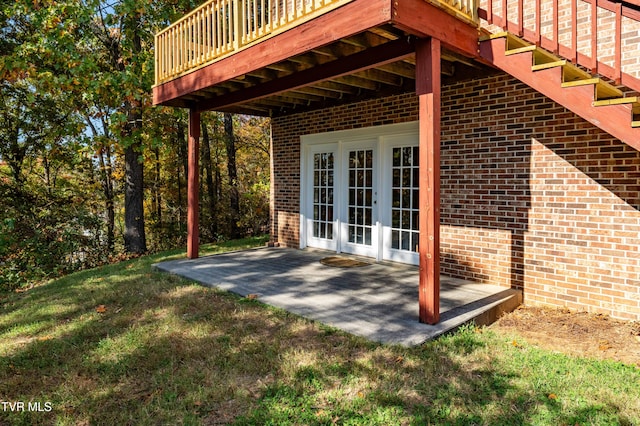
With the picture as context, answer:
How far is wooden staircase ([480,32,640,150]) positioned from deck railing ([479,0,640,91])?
0.46 feet

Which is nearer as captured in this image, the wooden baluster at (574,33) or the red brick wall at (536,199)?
the wooden baluster at (574,33)

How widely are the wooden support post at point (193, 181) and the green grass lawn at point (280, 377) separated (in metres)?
3.05

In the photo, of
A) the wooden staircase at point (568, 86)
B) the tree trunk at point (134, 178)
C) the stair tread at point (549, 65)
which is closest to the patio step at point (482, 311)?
the wooden staircase at point (568, 86)

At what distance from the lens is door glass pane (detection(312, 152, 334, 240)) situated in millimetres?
7699

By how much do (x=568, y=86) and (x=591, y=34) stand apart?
821 millimetres

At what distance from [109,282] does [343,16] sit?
4977 millimetres

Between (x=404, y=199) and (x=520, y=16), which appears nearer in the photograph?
(x=520, y=16)

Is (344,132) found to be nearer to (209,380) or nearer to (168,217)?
(209,380)

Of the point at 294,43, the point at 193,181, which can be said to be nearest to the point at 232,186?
the point at 193,181

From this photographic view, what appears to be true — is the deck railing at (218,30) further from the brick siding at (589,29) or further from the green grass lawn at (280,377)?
the green grass lawn at (280,377)

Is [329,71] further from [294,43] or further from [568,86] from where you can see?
[568,86]

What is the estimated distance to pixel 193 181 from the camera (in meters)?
7.16

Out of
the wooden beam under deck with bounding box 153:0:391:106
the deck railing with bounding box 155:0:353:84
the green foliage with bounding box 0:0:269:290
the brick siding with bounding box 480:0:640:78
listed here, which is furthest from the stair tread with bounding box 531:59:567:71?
the green foliage with bounding box 0:0:269:290

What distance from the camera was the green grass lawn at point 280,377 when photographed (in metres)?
2.52
